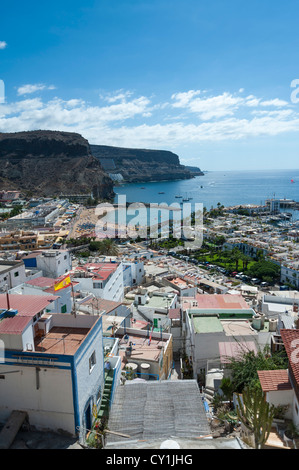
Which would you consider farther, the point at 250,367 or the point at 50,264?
the point at 50,264

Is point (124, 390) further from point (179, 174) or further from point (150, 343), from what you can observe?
point (179, 174)

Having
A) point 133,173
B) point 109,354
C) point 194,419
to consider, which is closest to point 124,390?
point 109,354

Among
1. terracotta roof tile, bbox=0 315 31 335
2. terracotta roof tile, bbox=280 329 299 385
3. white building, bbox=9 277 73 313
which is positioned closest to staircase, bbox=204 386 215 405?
terracotta roof tile, bbox=280 329 299 385

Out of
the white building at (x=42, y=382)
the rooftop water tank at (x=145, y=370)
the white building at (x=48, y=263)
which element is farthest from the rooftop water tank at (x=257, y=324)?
the white building at (x=48, y=263)

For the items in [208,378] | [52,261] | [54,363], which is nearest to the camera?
[54,363]

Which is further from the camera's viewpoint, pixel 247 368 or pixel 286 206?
pixel 286 206
